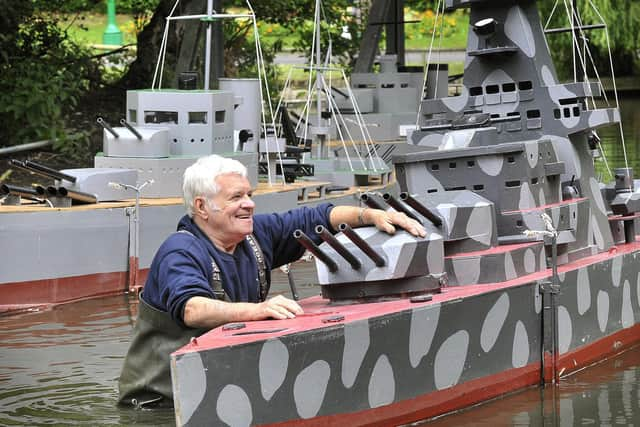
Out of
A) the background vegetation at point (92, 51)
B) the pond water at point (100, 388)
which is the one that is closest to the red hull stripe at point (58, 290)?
the pond water at point (100, 388)

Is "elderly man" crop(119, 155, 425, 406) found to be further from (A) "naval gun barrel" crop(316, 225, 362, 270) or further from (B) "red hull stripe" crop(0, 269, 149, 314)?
(B) "red hull stripe" crop(0, 269, 149, 314)

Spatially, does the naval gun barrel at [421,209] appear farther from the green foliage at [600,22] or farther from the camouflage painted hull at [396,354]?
the green foliage at [600,22]

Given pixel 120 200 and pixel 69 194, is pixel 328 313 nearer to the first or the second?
pixel 69 194

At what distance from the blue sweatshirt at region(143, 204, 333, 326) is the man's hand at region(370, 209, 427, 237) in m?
0.50

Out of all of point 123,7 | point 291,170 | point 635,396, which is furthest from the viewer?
point 123,7

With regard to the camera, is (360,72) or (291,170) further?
(360,72)

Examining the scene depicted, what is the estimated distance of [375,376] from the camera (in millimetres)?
9828

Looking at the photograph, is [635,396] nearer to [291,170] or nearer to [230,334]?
[230,334]

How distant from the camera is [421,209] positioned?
10930 mm

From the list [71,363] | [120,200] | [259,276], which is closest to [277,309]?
[259,276]

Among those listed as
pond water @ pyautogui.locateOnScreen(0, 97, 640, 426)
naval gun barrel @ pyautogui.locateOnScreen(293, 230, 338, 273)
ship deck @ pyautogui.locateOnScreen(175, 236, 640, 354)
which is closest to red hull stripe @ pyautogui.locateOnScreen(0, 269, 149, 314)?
pond water @ pyautogui.locateOnScreen(0, 97, 640, 426)

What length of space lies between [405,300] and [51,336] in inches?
228

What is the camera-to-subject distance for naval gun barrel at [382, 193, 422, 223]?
10.6 metres

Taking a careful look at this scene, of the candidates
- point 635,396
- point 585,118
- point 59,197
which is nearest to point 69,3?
point 59,197
